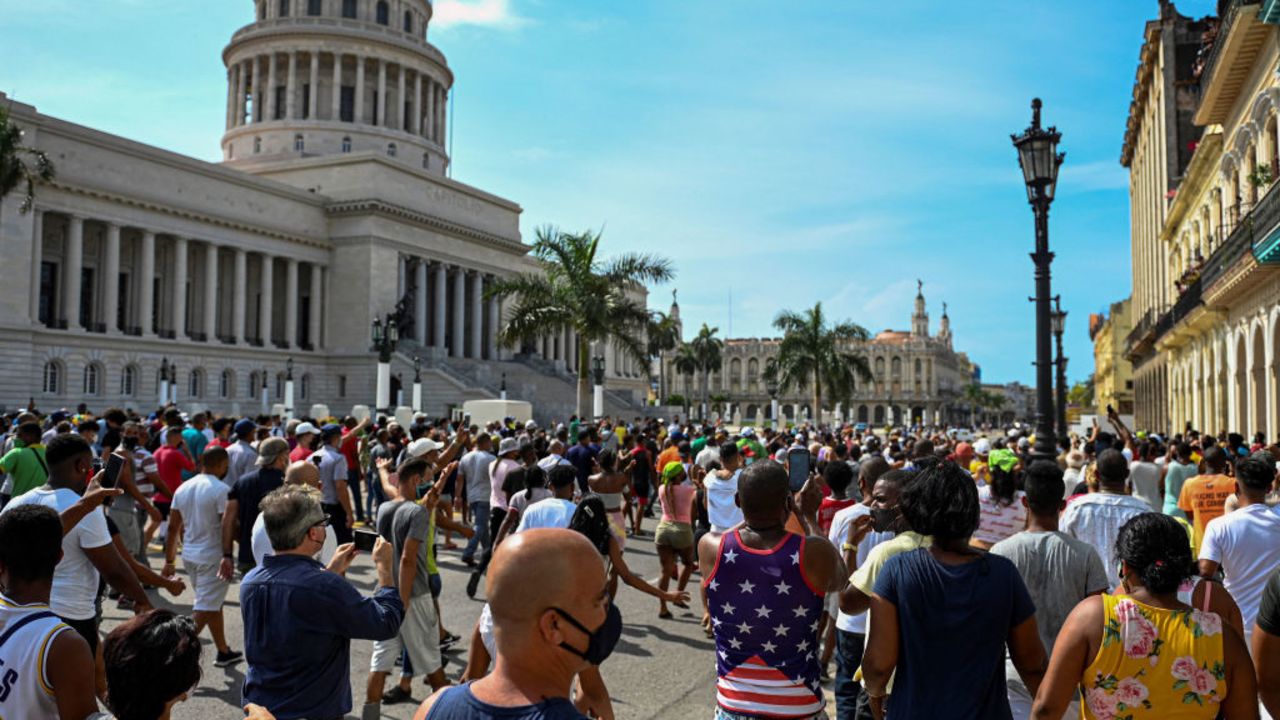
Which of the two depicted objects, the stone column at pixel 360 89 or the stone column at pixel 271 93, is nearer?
the stone column at pixel 271 93

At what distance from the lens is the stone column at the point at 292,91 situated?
67375 millimetres

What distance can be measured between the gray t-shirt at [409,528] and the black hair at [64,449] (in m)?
1.91

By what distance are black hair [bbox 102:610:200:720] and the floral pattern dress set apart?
3068 millimetres

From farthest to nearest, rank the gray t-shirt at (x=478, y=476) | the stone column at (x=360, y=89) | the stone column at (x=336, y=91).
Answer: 1. the stone column at (x=360, y=89)
2. the stone column at (x=336, y=91)
3. the gray t-shirt at (x=478, y=476)

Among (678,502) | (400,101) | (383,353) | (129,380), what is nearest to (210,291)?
(129,380)

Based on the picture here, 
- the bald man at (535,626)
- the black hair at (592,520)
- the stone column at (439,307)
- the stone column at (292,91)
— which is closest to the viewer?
the bald man at (535,626)

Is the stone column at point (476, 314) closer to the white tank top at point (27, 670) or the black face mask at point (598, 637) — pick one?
the white tank top at point (27, 670)

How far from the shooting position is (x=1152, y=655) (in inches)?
128

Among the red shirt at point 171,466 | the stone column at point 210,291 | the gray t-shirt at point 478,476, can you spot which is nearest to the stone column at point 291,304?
the stone column at point 210,291

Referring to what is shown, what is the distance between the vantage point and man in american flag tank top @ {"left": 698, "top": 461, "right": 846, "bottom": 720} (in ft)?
12.9

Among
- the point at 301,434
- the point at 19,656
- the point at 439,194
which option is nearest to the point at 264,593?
the point at 19,656

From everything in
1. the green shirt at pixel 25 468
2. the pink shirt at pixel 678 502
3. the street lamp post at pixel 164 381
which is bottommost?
the pink shirt at pixel 678 502

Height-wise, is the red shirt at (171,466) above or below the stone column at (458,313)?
below

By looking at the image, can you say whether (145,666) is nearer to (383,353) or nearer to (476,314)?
(383,353)
